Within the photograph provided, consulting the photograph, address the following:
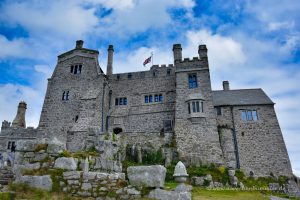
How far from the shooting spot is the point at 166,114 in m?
31.2

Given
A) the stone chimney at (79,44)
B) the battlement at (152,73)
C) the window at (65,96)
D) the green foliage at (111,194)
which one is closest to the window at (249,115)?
the battlement at (152,73)

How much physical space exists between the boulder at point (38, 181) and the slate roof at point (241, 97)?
26.6 metres

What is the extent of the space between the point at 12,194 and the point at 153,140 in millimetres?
20434

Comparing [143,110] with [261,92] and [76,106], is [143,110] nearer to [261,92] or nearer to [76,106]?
[76,106]

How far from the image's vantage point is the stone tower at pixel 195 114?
2644cm

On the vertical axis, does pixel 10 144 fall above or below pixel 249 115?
below

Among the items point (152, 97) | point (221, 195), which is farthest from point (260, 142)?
point (152, 97)

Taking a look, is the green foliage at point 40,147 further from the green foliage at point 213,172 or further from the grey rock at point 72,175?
the green foliage at point 213,172

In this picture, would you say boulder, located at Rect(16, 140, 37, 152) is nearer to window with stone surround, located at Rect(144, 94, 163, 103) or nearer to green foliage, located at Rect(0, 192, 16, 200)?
green foliage, located at Rect(0, 192, 16, 200)

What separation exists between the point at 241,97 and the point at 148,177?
28472mm

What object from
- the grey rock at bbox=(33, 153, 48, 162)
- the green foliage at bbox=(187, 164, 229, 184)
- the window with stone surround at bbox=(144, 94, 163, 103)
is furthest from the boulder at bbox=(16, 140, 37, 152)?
the window with stone surround at bbox=(144, 94, 163, 103)

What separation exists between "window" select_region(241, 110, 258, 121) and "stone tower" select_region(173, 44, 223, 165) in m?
5.29

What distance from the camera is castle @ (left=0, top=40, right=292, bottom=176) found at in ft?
90.3

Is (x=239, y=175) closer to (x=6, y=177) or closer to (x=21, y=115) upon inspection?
(x=6, y=177)
